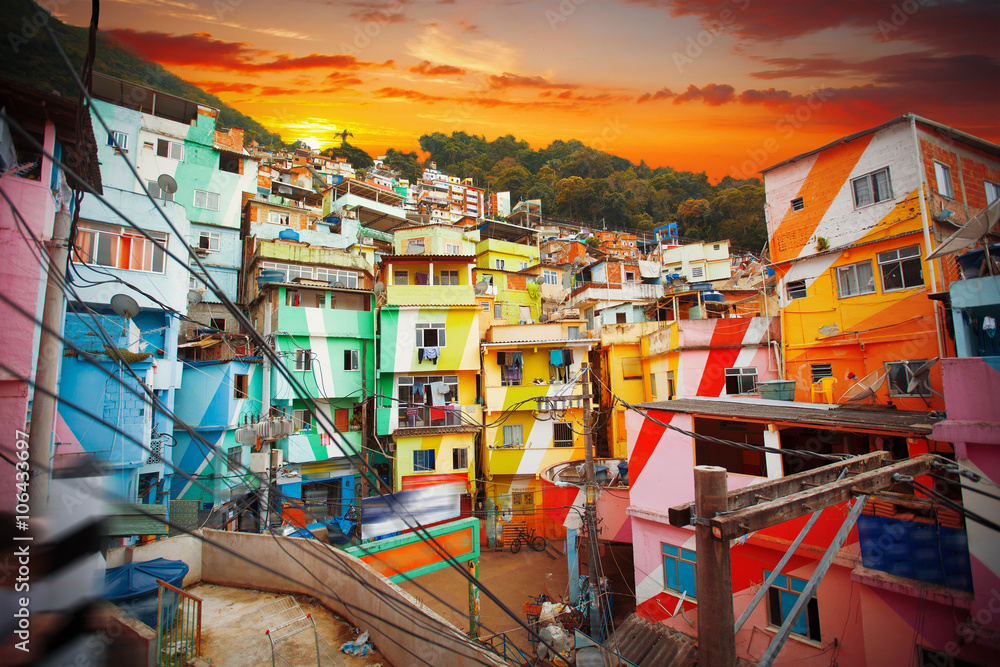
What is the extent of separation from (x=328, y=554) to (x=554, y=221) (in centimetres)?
5550

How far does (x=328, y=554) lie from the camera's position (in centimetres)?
943

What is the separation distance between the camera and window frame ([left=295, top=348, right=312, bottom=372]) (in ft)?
74.0

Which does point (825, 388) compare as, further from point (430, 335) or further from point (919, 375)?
point (430, 335)

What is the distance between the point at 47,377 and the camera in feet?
17.8

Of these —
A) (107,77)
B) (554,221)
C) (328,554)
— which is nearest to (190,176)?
(107,77)

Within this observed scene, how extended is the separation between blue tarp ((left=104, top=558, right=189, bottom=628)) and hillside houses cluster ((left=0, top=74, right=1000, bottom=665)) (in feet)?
9.47

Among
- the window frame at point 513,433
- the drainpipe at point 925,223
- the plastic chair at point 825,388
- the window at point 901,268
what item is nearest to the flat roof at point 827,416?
the plastic chair at point 825,388

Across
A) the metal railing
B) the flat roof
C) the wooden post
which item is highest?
the flat roof

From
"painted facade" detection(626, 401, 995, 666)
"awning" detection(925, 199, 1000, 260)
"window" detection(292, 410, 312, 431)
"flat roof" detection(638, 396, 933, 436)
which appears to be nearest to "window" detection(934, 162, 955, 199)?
"awning" detection(925, 199, 1000, 260)

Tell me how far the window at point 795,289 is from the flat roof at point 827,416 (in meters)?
5.04

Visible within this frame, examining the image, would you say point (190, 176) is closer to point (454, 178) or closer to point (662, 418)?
point (662, 418)

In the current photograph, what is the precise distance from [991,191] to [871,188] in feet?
15.9

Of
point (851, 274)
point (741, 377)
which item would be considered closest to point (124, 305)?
point (741, 377)

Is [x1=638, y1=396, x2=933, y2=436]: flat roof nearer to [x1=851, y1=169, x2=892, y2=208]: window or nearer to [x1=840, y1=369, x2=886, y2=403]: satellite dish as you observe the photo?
[x1=840, y1=369, x2=886, y2=403]: satellite dish
